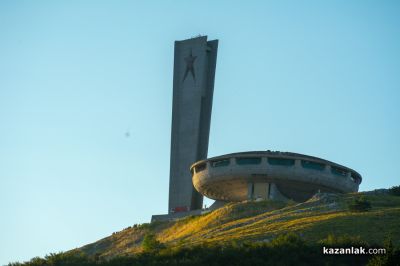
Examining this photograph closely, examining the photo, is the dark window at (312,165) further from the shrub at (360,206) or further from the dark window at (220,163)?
the shrub at (360,206)

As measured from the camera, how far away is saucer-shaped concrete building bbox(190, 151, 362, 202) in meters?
101

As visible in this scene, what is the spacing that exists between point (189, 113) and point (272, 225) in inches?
1843

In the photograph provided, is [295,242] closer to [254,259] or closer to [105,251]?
[254,259]

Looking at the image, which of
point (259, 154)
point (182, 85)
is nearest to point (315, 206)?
point (259, 154)

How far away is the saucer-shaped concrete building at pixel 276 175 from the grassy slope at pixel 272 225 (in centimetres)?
897

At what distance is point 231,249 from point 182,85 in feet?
202

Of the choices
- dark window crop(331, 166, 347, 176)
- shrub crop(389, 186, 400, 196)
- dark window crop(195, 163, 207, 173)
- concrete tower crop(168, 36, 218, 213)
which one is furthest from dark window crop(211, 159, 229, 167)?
shrub crop(389, 186, 400, 196)

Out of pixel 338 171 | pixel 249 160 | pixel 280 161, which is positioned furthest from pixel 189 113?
pixel 338 171

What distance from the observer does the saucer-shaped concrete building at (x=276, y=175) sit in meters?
101

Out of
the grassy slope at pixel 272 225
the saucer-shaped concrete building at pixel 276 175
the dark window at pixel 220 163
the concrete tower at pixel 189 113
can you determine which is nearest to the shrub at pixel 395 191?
the grassy slope at pixel 272 225

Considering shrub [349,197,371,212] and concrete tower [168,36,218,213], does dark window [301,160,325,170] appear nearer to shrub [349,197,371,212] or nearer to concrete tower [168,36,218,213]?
concrete tower [168,36,218,213]

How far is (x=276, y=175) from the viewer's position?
100875 mm

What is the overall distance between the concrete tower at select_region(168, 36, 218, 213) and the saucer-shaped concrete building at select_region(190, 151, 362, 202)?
10.4 m

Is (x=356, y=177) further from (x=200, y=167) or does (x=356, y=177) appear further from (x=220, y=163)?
(x=200, y=167)
